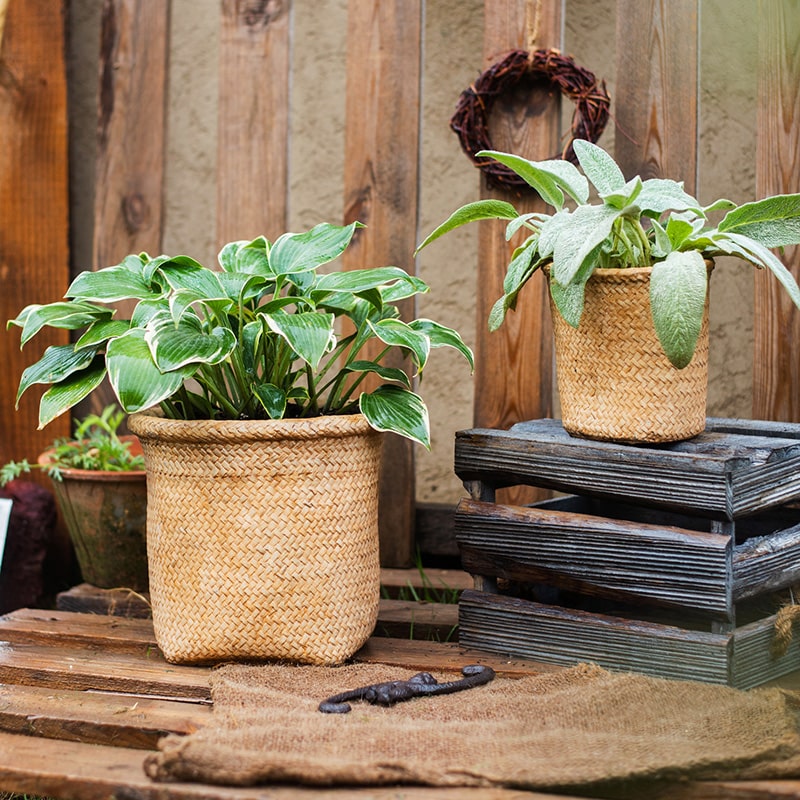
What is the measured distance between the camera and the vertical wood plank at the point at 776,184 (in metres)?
1.86

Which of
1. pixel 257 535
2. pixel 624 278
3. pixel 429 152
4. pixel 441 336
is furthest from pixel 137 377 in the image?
pixel 429 152

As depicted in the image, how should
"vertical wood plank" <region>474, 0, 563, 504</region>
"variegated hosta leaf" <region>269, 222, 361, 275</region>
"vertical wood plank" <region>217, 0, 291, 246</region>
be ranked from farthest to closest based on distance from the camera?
"vertical wood plank" <region>217, 0, 291, 246</region>
"vertical wood plank" <region>474, 0, 563, 504</region>
"variegated hosta leaf" <region>269, 222, 361, 275</region>

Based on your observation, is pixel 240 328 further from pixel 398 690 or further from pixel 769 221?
pixel 769 221

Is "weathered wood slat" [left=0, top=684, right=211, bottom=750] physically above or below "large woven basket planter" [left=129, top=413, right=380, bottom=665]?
below

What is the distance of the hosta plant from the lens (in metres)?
1.48

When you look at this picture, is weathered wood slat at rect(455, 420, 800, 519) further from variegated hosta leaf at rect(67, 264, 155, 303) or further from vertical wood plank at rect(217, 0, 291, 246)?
vertical wood plank at rect(217, 0, 291, 246)

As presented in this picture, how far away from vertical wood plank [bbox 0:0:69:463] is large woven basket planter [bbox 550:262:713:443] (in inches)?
56.3

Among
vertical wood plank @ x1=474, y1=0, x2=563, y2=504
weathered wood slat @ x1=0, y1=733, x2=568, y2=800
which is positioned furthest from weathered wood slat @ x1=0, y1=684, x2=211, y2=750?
vertical wood plank @ x1=474, y1=0, x2=563, y2=504

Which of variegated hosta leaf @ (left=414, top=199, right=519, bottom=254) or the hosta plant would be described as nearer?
the hosta plant

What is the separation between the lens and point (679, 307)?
1355 millimetres

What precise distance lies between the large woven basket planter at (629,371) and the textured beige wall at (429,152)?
2.85ft

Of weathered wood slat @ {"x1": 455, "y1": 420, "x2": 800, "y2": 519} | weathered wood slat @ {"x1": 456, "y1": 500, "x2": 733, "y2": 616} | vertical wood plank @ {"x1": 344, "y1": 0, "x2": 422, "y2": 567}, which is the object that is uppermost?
vertical wood plank @ {"x1": 344, "y1": 0, "x2": 422, "y2": 567}

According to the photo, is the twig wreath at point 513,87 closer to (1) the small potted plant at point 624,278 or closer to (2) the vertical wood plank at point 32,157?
(1) the small potted plant at point 624,278

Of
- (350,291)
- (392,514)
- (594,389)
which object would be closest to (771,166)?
(594,389)
